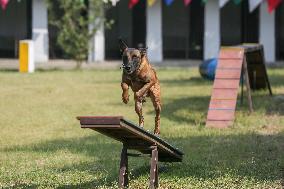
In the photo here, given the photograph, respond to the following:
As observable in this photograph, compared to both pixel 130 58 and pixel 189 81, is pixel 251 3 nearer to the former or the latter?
pixel 189 81

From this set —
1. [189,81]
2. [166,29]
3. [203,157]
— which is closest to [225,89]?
[203,157]

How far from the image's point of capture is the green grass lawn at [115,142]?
8.62 metres

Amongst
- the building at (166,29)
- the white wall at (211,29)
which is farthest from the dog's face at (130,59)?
the white wall at (211,29)

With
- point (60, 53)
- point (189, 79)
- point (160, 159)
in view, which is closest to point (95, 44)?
point (60, 53)

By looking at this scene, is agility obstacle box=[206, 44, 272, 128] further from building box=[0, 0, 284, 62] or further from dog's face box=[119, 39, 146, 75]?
building box=[0, 0, 284, 62]

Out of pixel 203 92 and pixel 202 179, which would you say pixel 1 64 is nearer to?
pixel 203 92

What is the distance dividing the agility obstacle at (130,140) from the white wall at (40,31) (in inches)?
939

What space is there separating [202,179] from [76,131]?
4.91 metres

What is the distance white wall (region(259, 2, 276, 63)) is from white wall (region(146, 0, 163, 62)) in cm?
427

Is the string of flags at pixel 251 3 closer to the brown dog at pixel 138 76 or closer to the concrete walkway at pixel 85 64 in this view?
the concrete walkway at pixel 85 64

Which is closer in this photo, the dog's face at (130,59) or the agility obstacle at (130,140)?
the agility obstacle at (130,140)

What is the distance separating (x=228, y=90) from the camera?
558 inches

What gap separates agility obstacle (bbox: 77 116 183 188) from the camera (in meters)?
6.85

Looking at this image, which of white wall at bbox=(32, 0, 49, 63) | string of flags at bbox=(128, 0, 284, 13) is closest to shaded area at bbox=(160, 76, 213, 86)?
string of flags at bbox=(128, 0, 284, 13)
